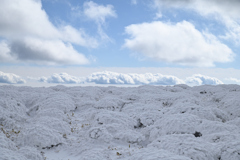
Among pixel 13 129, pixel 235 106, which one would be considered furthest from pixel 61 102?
pixel 235 106

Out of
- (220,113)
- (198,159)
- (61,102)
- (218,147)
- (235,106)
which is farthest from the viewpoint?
(61,102)

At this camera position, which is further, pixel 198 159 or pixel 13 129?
pixel 13 129

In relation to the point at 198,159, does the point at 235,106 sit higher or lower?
higher

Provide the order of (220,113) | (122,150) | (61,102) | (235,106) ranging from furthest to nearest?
(61,102) → (235,106) → (220,113) → (122,150)

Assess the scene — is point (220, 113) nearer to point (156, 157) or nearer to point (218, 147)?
point (218, 147)

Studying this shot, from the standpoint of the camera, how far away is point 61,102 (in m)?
17.4

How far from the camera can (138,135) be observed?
992 centimetres

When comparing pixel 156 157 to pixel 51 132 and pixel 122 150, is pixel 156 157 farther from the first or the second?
pixel 51 132

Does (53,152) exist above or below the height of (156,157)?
below

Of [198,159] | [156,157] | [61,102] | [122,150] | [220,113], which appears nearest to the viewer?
[156,157]

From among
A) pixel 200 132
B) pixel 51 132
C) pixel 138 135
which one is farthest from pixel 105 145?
pixel 200 132

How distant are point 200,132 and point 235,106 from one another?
27.4ft

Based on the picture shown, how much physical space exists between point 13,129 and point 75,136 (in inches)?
143

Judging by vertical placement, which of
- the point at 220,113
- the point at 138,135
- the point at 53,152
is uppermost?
the point at 220,113
